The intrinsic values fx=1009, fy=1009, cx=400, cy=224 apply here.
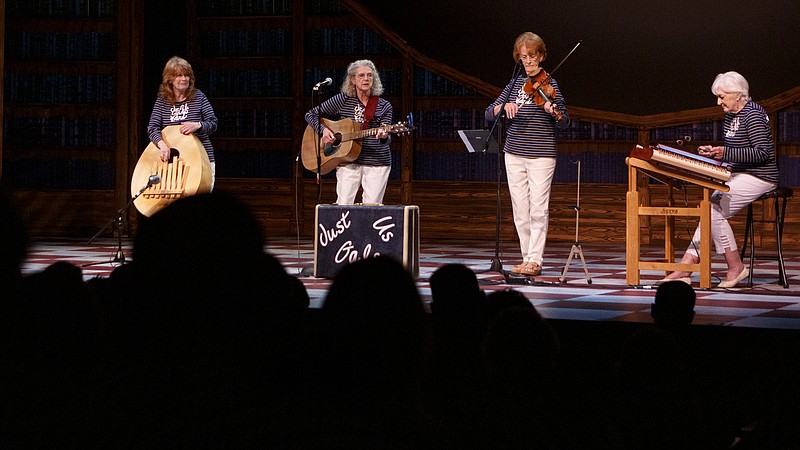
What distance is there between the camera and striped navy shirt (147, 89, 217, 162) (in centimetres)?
654

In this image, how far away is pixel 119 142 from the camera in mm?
9945

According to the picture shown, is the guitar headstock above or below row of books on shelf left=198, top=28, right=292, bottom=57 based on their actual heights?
below

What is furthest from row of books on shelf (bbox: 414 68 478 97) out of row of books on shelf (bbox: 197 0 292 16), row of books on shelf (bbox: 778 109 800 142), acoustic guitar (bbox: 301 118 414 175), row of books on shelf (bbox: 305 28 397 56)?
acoustic guitar (bbox: 301 118 414 175)

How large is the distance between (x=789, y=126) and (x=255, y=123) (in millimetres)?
5154

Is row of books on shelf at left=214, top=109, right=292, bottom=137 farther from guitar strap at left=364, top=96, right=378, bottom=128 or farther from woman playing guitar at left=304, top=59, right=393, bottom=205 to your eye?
guitar strap at left=364, top=96, right=378, bottom=128

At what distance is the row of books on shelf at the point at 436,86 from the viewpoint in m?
9.82

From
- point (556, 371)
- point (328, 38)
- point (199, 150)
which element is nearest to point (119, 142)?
point (328, 38)

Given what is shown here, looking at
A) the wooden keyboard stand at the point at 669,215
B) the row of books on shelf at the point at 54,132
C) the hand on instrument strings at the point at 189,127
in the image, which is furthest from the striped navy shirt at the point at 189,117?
the row of books on shelf at the point at 54,132

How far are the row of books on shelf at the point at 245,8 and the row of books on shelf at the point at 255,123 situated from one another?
987 millimetres

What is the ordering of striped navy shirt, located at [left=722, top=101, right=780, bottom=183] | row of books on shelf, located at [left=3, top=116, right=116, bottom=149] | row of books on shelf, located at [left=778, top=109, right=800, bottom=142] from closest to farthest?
striped navy shirt, located at [left=722, top=101, right=780, bottom=183], row of books on shelf, located at [left=778, top=109, right=800, bottom=142], row of books on shelf, located at [left=3, top=116, right=116, bottom=149]

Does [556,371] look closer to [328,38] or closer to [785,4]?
[785,4]

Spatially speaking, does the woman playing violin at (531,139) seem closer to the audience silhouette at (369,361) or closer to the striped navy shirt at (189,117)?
the striped navy shirt at (189,117)

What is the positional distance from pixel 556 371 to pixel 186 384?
886mm

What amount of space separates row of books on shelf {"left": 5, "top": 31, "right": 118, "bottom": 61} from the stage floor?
199cm
